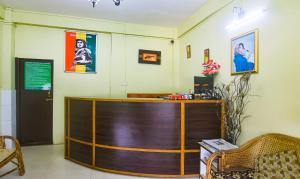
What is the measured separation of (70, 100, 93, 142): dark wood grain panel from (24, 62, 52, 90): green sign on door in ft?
5.12

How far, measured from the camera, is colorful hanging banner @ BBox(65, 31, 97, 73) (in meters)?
4.96

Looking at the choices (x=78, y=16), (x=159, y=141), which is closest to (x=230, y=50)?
(x=159, y=141)

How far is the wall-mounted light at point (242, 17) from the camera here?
107 inches

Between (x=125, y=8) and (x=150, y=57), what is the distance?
62.5 inches

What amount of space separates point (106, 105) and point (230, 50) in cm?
222

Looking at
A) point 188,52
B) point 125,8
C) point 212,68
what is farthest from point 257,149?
point 125,8

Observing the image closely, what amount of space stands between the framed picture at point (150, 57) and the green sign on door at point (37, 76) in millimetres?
2296

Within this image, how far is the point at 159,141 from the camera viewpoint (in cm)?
302

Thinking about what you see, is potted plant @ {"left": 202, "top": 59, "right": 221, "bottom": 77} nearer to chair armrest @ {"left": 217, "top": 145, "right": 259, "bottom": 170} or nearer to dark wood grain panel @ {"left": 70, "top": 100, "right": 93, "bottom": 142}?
chair armrest @ {"left": 217, "top": 145, "right": 259, "bottom": 170}

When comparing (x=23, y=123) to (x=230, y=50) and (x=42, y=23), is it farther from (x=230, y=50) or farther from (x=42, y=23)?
(x=230, y=50)

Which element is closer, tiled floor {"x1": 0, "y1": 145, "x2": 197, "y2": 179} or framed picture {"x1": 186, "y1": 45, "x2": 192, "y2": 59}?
tiled floor {"x1": 0, "y1": 145, "x2": 197, "y2": 179}

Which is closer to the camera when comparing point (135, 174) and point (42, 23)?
point (135, 174)

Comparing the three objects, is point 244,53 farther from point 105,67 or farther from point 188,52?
point 105,67

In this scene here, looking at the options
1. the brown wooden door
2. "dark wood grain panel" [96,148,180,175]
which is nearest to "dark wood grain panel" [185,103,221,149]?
"dark wood grain panel" [96,148,180,175]
